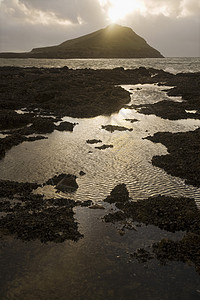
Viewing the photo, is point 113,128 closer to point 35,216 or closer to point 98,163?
point 98,163

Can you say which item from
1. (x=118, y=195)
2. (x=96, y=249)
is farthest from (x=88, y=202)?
(x=96, y=249)

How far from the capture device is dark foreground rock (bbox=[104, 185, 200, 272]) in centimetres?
1288

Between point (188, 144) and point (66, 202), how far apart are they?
53.9ft

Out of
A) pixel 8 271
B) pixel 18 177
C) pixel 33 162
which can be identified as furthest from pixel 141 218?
pixel 33 162

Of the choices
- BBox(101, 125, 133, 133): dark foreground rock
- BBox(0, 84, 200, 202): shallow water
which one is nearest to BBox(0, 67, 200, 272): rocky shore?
BBox(101, 125, 133, 133): dark foreground rock

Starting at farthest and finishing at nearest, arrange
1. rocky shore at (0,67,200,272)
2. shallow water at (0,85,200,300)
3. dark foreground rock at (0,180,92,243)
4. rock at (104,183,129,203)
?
1. rock at (104,183,129,203)
2. dark foreground rock at (0,180,92,243)
3. rocky shore at (0,67,200,272)
4. shallow water at (0,85,200,300)

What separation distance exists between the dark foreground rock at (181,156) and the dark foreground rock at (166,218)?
433cm

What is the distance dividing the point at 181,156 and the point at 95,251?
1506 centimetres

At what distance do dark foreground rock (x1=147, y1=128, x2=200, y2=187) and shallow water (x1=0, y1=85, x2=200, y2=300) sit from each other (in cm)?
93

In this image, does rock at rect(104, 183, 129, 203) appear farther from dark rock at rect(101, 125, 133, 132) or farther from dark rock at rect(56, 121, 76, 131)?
dark rock at rect(56, 121, 76, 131)

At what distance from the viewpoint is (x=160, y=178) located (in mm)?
21141

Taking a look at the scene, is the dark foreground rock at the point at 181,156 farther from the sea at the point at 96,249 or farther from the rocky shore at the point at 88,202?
the sea at the point at 96,249

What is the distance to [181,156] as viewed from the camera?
25172 mm

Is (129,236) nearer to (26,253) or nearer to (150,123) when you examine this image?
(26,253)
